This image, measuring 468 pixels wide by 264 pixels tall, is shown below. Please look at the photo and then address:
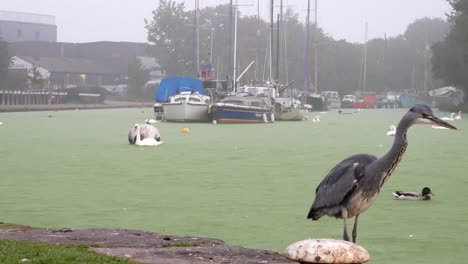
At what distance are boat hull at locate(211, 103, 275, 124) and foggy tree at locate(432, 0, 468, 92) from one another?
→ 25.6 meters

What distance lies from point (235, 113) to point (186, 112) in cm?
216

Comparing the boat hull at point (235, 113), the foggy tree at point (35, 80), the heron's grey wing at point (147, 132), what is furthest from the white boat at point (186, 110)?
the foggy tree at point (35, 80)

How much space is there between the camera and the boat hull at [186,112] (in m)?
42.7

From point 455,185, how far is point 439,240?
216 inches

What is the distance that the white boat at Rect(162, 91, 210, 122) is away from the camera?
4275 cm

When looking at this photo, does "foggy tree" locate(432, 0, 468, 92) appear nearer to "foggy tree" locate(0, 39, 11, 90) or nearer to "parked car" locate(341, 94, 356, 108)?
"parked car" locate(341, 94, 356, 108)

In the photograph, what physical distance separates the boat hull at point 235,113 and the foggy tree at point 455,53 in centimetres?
2556

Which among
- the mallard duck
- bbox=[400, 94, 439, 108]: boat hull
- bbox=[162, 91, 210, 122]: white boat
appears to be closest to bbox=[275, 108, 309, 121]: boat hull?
bbox=[162, 91, 210, 122]: white boat

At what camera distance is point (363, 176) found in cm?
761

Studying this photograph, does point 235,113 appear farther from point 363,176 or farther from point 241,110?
point 363,176

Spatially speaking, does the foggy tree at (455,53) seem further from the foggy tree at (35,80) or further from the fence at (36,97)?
the foggy tree at (35,80)

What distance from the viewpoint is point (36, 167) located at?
58.4 ft

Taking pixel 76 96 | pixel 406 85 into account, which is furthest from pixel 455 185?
pixel 406 85

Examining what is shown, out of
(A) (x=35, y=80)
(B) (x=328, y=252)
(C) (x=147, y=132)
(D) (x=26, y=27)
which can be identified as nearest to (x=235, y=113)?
(C) (x=147, y=132)
